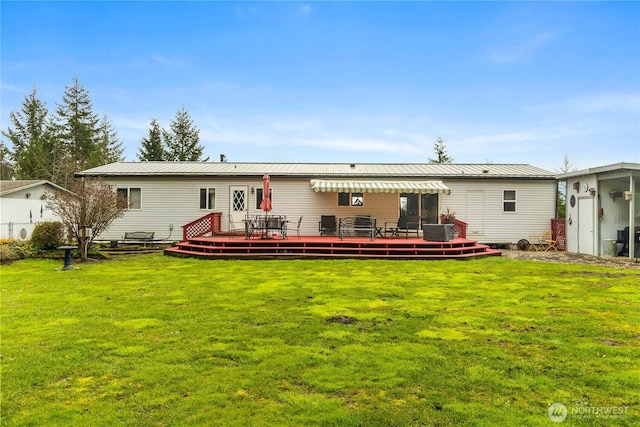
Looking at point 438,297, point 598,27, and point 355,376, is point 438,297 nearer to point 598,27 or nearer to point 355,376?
point 355,376

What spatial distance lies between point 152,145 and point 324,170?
30.6 meters

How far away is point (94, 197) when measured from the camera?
13.0 metres

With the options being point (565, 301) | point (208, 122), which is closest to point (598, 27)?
point (565, 301)

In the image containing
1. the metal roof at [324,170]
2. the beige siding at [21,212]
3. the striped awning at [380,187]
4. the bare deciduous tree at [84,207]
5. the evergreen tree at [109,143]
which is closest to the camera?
the bare deciduous tree at [84,207]

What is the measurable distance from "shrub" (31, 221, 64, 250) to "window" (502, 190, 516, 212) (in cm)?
1740

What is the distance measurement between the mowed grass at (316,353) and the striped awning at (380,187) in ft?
23.6

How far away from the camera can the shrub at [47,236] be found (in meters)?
12.9

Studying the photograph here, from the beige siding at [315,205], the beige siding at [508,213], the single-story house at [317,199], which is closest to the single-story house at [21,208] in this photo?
the single-story house at [317,199]

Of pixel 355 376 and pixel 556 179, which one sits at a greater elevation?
pixel 556 179

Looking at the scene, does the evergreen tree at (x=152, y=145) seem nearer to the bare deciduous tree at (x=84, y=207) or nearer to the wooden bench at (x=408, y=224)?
the bare deciduous tree at (x=84, y=207)

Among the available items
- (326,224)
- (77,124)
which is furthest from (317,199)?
(77,124)

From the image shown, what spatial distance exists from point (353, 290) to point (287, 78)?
17.6 meters

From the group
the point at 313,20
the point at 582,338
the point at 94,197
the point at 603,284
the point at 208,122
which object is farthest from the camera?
the point at 208,122

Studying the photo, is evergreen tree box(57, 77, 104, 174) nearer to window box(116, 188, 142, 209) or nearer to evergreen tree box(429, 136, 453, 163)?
window box(116, 188, 142, 209)
